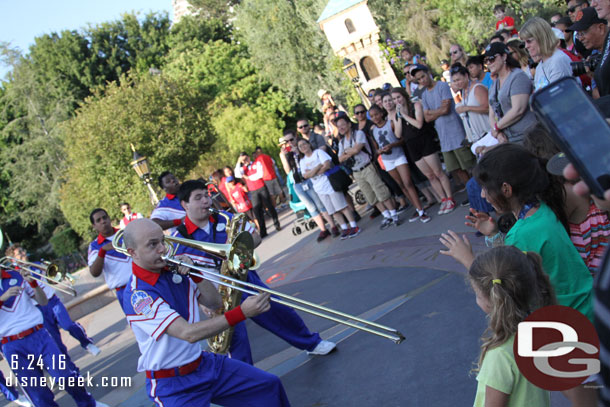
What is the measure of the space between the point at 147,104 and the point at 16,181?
1693 centimetres

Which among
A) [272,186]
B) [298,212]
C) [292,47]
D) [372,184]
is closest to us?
[372,184]

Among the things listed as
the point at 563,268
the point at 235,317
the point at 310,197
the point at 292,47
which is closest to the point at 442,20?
the point at 292,47

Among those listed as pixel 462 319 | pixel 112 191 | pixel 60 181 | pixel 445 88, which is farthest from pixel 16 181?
pixel 462 319

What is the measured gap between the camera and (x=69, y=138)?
28.7m

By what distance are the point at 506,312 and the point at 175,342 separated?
218 cm

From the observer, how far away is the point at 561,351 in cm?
197

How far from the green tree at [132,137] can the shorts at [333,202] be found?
1734 centimetres

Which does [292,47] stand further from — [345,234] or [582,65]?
[582,65]

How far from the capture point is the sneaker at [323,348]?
216 inches

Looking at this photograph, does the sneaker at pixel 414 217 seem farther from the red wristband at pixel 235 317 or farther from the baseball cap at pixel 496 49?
the red wristband at pixel 235 317

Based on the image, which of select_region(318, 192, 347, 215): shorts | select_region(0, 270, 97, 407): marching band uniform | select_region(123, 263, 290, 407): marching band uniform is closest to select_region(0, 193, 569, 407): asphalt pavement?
select_region(318, 192, 347, 215): shorts

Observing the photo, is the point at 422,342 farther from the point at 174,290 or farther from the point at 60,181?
the point at 60,181

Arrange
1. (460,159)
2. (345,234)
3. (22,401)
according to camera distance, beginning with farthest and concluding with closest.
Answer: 1. (345,234)
2. (460,159)
3. (22,401)

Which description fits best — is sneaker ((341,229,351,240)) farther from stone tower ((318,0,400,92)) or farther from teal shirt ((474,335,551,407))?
stone tower ((318,0,400,92))
